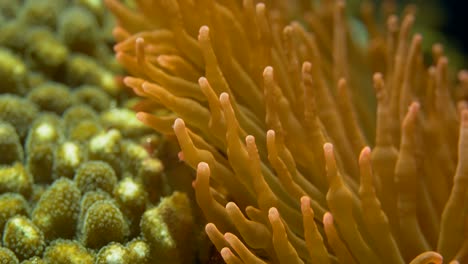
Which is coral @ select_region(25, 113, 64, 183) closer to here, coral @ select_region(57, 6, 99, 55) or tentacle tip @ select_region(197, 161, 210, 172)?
Answer: coral @ select_region(57, 6, 99, 55)

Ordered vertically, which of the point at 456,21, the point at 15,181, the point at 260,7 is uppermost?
the point at 260,7

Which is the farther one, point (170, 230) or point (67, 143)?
point (67, 143)

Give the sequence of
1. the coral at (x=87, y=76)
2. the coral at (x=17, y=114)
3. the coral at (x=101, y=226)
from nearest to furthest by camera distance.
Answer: the coral at (x=101, y=226), the coral at (x=17, y=114), the coral at (x=87, y=76)

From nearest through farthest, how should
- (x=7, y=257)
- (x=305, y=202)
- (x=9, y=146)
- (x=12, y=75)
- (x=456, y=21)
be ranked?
(x=305, y=202) < (x=7, y=257) < (x=9, y=146) < (x=12, y=75) < (x=456, y=21)

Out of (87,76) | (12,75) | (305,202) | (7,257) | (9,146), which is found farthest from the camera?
(87,76)

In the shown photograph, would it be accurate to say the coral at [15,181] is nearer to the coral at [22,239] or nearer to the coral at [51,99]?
the coral at [22,239]

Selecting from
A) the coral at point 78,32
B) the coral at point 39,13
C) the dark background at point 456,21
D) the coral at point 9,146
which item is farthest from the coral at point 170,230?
the dark background at point 456,21

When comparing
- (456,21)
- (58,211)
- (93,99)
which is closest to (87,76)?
(93,99)

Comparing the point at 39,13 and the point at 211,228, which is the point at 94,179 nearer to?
→ the point at 211,228
